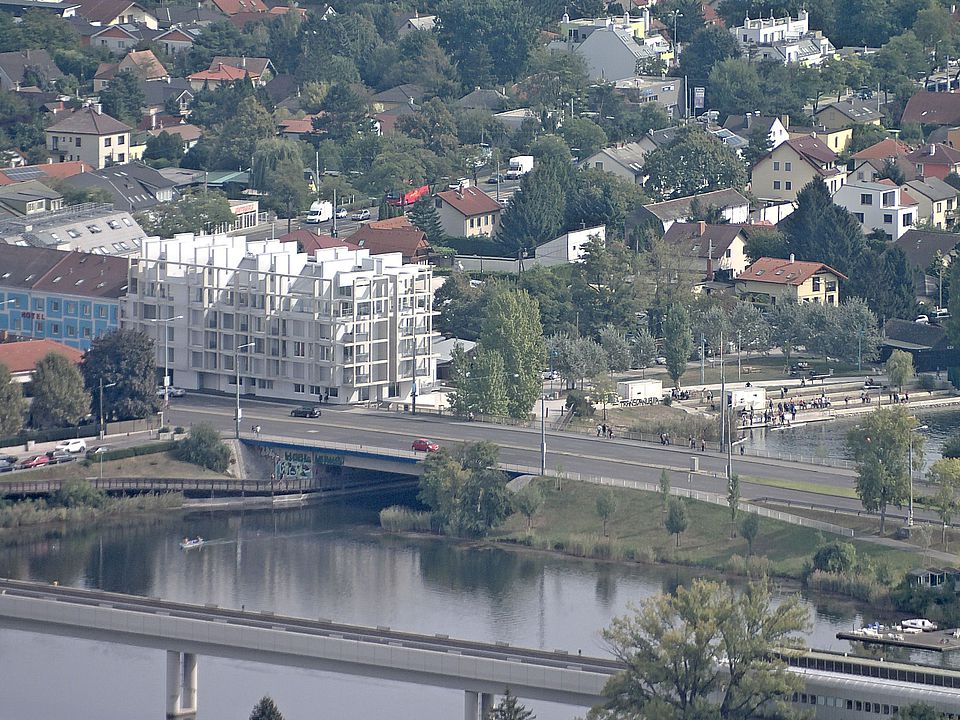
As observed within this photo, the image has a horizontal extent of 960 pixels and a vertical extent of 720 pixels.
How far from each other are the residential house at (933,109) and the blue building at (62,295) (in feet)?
157

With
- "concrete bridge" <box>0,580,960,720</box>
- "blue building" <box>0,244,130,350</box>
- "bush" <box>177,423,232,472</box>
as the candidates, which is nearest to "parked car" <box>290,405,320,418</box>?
"bush" <box>177,423,232,472</box>

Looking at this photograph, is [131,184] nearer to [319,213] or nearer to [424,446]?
[319,213]

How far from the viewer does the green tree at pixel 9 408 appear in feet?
281

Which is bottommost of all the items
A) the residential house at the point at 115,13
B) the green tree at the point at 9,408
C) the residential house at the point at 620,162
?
the green tree at the point at 9,408

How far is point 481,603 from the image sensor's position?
243 feet

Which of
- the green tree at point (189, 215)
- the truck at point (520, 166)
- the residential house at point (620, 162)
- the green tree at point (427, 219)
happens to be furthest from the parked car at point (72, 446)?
the truck at point (520, 166)

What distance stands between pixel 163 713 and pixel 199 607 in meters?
2.66

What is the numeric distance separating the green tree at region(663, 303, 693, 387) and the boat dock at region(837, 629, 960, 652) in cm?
2665

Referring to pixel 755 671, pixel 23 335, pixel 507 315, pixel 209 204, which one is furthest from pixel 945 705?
pixel 209 204

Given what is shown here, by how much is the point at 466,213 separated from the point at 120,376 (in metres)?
29.1

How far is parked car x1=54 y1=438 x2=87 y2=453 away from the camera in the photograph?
85.4 m

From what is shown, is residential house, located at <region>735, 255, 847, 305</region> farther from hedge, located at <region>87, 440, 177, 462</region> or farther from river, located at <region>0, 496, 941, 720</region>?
hedge, located at <region>87, 440, 177, 462</region>

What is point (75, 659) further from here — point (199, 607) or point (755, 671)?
point (755, 671)

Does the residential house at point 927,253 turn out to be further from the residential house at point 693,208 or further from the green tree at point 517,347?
the green tree at point 517,347
